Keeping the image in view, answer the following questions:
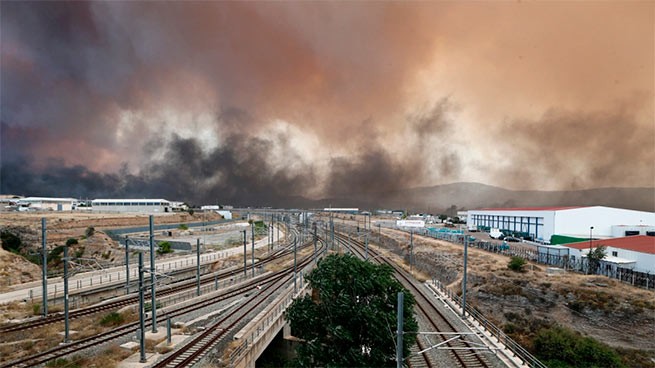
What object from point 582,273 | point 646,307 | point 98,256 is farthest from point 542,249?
point 98,256


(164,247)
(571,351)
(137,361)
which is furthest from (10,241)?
(571,351)

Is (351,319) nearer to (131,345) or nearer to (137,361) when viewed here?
(137,361)

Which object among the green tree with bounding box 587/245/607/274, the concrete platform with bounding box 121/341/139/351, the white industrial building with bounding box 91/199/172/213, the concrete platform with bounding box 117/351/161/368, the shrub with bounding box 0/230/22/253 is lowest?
the white industrial building with bounding box 91/199/172/213

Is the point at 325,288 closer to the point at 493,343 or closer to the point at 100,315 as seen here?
the point at 493,343

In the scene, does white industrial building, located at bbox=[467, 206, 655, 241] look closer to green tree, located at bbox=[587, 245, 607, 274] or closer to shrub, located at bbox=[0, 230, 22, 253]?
green tree, located at bbox=[587, 245, 607, 274]

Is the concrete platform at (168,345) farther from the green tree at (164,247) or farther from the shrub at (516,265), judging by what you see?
the green tree at (164,247)

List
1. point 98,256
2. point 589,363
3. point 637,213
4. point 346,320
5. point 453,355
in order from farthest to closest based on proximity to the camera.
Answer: point 637,213
point 98,256
point 589,363
point 453,355
point 346,320

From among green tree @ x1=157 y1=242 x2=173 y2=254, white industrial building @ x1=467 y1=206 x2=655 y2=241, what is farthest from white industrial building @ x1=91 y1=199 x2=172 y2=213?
white industrial building @ x1=467 y1=206 x2=655 y2=241

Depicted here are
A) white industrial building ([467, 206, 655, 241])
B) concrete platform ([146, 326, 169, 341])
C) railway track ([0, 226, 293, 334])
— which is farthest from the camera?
white industrial building ([467, 206, 655, 241])
